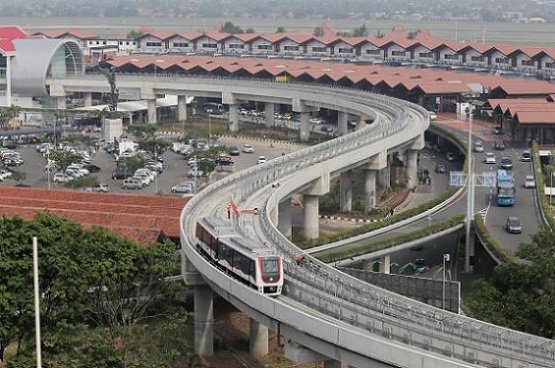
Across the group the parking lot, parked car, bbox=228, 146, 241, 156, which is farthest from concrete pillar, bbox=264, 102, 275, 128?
parked car, bbox=228, 146, 241, 156

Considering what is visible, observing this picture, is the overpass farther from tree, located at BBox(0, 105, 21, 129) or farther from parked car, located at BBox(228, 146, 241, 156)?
tree, located at BBox(0, 105, 21, 129)

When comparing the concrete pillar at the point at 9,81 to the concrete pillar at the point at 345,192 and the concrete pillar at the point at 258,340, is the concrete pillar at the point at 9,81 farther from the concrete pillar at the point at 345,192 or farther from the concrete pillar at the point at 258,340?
the concrete pillar at the point at 258,340

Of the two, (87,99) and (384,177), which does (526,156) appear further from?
(87,99)

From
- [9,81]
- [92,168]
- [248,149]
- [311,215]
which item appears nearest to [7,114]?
[9,81]

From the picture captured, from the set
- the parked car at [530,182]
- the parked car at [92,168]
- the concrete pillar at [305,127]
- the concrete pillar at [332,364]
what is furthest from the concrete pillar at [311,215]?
the concrete pillar at [305,127]

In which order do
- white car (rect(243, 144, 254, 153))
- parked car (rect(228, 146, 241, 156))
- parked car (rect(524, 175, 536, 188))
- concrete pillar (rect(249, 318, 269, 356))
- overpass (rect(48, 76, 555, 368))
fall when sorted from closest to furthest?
overpass (rect(48, 76, 555, 368)), concrete pillar (rect(249, 318, 269, 356)), parked car (rect(524, 175, 536, 188)), parked car (rect(228, 146, 241, 156)), white car (rect(243, 144, 254, 153))

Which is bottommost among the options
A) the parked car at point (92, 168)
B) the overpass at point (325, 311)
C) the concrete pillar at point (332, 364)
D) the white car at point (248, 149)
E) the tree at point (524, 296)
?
the white car at point (248, 149)
